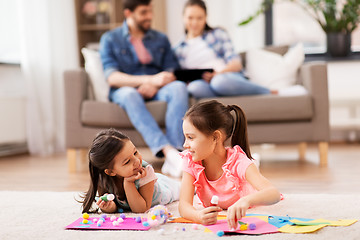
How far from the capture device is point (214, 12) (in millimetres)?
4238

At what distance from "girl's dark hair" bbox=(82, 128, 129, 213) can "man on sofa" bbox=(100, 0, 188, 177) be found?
0.87 m

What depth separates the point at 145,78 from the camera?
2.73m

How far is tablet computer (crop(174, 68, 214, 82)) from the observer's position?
2.81 meters

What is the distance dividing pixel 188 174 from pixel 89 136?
1.36 metres

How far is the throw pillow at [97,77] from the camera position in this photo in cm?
282

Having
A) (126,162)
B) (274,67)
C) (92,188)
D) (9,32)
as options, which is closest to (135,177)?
(126,162)

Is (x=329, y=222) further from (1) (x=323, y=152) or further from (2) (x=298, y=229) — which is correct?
(1) (x=323, y=152)

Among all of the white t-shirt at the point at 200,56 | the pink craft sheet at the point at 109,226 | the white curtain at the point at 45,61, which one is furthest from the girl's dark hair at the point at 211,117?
the white curtain at the point at 45,61

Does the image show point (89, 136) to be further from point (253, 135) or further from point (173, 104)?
point (253, 135)

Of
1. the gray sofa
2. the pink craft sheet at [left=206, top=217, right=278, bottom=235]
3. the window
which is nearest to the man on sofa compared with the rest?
the gray sofa

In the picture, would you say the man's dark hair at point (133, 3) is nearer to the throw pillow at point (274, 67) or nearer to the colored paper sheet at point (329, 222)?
the throw pillow at point (274, 67)

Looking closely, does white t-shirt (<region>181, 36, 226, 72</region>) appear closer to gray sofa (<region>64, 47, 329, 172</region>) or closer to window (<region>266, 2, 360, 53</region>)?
gray sofa (<region>64, 47, 329, 172</region>)

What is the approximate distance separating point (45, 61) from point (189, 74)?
4.80 feet

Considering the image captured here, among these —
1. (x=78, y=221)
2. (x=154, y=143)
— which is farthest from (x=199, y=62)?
(x=78, y=221)
